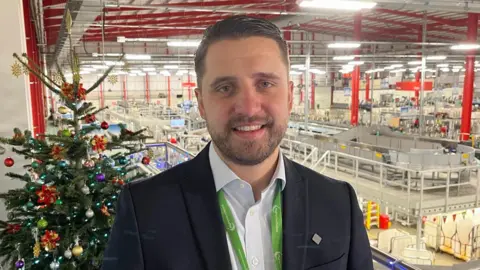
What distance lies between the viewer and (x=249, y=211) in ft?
3.58

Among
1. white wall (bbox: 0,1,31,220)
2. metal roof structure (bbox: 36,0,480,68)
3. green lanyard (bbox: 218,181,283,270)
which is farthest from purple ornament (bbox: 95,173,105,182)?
metal roof structure (bbox: 36,0,480,68)

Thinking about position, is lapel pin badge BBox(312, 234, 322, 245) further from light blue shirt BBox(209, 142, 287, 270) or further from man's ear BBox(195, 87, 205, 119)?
man's ear BBox(195, 87, 205, 119)

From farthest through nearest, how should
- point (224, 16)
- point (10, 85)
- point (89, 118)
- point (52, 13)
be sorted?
point (52, 13)
point (224, 16)
point (10, 85)
point (89, 118)

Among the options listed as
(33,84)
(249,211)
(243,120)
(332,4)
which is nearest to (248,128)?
(243,120)

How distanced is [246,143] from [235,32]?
30 centimetres

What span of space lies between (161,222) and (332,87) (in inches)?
1422

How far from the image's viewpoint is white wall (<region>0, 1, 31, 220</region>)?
432 centimetres

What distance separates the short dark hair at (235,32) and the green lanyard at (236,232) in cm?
37

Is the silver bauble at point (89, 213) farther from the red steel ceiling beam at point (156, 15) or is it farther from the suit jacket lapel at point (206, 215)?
the red steel ceiling beam at point (156, 15)

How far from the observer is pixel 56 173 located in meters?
2.85

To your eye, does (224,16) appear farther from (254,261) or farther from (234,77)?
(254,261)

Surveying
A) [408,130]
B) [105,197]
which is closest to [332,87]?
[408,130]

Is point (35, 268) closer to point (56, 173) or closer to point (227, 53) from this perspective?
point (56, 173)

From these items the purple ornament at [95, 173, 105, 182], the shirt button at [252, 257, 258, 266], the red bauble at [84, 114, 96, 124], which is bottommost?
the purple ornament at [95, 173, 105, 182]
